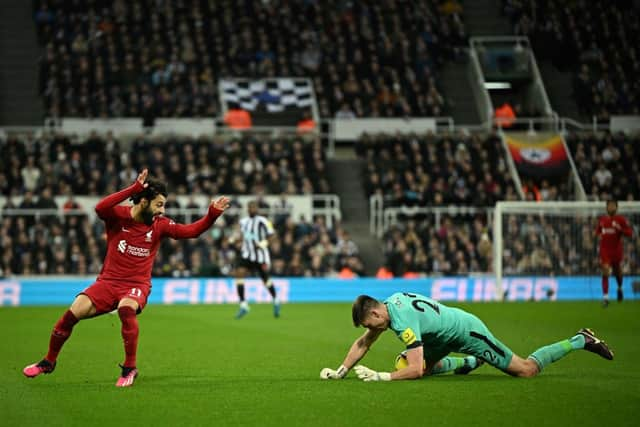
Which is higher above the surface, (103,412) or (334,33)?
(334,33)

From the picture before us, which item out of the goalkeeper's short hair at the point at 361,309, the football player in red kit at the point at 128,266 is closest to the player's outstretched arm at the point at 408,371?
the goalkeeper's short hair at the point at 361,309

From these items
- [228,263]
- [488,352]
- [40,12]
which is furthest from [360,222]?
[488,352]

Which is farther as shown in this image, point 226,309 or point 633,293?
point 633,293

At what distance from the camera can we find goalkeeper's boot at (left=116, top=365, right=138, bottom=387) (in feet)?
31.7

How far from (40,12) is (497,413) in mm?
32184

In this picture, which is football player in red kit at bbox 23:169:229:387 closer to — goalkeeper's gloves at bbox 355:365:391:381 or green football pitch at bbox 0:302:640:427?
green football pitch at bbox 0:302:640:427

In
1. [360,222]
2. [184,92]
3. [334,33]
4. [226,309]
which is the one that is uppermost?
[334,33]

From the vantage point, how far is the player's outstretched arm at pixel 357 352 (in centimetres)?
960

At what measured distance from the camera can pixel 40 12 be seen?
1452 inches

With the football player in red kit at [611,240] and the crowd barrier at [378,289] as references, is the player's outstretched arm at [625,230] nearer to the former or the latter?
the football player in red kit at [611,240]

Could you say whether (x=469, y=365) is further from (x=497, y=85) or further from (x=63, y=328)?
(x=497, y=85)

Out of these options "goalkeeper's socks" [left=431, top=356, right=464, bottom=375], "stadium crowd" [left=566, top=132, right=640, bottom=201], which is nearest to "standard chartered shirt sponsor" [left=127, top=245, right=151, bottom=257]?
"goalkeeper's socks" [left=431, top=356, right=464, bottom=375]

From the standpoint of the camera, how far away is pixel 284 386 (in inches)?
382

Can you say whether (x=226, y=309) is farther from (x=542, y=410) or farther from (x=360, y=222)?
(x=542, y=410)
